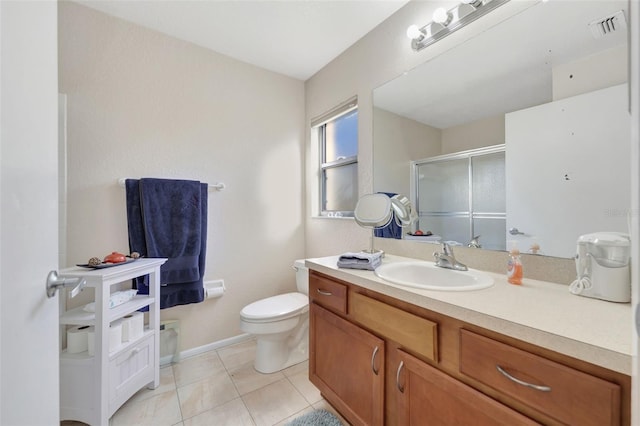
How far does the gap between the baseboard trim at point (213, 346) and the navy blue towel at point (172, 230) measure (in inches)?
17.5

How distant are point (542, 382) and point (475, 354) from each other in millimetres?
153

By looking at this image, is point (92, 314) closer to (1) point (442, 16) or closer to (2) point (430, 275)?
(2) point (430, 275)

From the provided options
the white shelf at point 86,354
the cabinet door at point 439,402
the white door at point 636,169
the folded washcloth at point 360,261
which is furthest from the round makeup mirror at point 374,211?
the white shelf at point 86,354

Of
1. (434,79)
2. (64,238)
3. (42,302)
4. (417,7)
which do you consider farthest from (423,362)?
(64,238)

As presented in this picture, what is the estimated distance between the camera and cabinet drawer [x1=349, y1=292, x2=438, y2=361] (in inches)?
33.8

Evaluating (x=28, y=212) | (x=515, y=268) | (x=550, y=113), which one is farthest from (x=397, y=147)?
(x=28, y=212)

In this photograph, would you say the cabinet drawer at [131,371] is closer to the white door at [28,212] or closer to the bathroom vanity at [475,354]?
the white door at [28,212]

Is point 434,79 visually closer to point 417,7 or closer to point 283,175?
point 417,7

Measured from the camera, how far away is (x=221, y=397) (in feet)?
4.99

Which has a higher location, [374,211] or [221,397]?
[374,211]

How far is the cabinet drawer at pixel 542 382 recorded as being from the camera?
0.54 meters

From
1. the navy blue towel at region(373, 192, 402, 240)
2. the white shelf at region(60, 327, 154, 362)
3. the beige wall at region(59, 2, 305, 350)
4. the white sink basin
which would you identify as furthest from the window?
the white shelf at region(60, 327, 154, 362)

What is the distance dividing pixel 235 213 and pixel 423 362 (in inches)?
67.7

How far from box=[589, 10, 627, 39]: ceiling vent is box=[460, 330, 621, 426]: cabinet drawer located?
1151 mm
